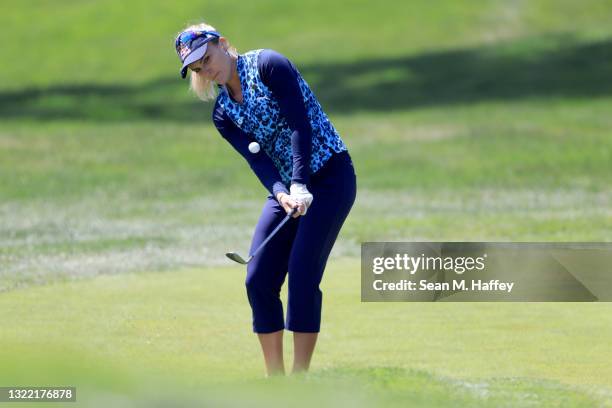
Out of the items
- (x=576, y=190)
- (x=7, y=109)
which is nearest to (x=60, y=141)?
(x=7, y=109)

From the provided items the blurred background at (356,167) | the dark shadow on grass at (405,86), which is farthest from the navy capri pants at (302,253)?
the dark shadow on grass at (405,86)

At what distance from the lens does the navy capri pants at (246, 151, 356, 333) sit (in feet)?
24.2

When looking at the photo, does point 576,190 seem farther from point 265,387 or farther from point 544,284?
point 265,387

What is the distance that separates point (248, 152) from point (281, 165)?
199mm

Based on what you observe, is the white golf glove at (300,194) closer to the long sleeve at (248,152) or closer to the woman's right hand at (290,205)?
the woman's right hand at (290,205)

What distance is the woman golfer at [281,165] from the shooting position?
23.8ft

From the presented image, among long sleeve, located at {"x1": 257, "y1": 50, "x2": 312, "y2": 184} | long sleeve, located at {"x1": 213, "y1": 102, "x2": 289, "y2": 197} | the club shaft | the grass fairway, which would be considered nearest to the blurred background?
the grass fairway

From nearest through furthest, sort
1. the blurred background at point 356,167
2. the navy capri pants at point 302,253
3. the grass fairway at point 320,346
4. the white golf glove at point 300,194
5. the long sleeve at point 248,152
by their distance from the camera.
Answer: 1. the grass fairway at point 320,346
2. the white golf glove at point 300,194
3. the navy capri pants at point 302,253
4. the long sleeve at point 248,152
5. the blurred background at point 356,167

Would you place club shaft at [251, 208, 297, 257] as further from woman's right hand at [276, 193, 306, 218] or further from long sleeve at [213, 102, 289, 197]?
long sleeve at [213, 102, 289, 197]

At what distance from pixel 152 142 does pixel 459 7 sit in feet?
70.1

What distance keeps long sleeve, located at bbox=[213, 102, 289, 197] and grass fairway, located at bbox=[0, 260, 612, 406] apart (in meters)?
1.11

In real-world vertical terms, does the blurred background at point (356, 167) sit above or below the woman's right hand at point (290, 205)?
above

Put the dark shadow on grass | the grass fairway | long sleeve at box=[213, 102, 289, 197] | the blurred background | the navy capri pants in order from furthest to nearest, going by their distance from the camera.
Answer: the dark shadow on grass
the blurred background
long sleeve at box=[213, 102, 289, 197]
the navy capri pants
the grass fairway

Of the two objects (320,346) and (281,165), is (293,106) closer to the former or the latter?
(281,165)
